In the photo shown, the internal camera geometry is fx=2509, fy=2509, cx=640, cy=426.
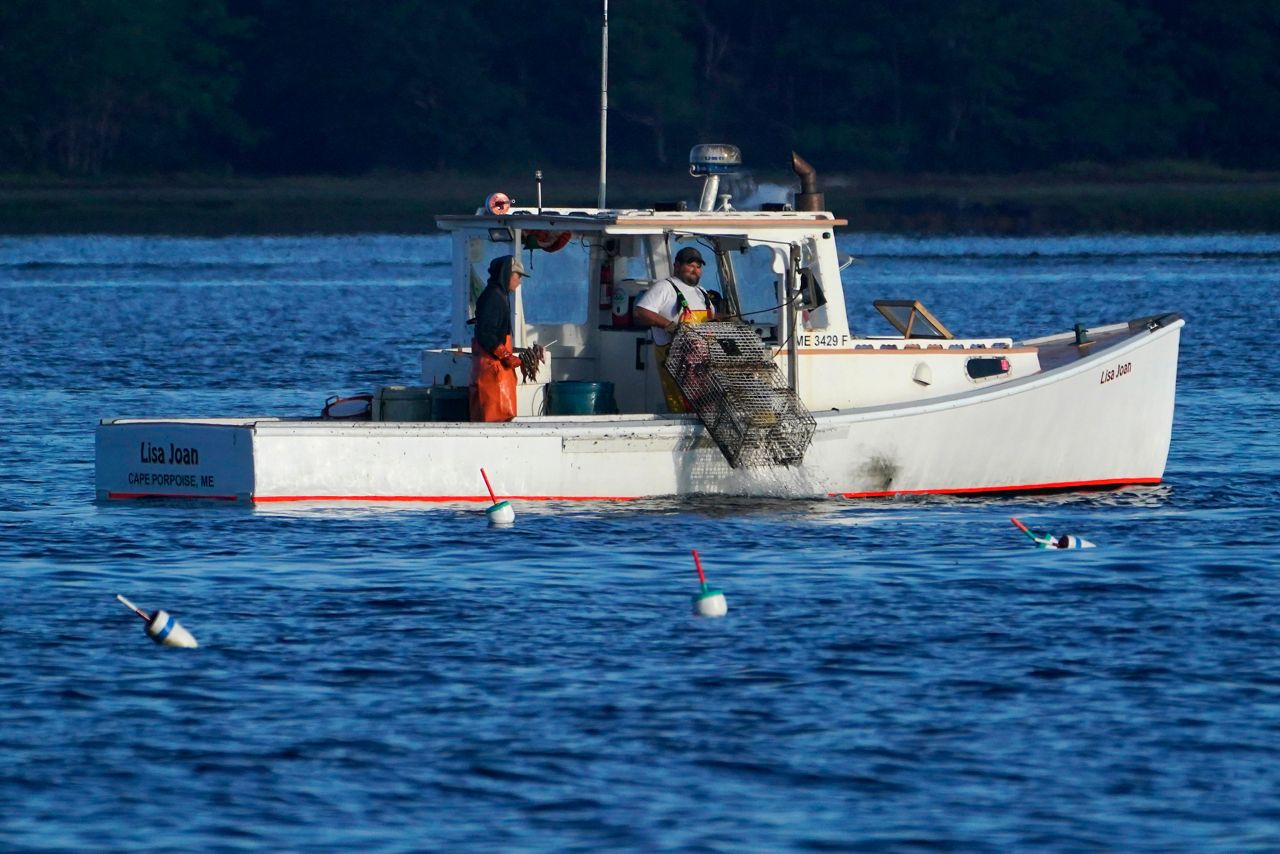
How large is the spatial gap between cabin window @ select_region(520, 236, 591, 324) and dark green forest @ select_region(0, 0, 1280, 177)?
74.5 metres

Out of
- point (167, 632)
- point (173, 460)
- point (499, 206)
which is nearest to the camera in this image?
point (167, 632)

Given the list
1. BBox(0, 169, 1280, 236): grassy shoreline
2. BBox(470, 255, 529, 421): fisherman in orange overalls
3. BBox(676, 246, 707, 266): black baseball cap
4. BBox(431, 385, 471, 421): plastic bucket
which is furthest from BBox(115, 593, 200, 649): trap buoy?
BBox(0, 169, 1280, 236): grassy shoreline

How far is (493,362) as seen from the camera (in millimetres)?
16719

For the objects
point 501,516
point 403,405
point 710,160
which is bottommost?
point 501,516

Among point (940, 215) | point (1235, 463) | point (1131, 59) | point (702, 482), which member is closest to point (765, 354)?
point (702, 482)

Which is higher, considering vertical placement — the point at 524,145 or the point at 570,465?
the point at 524,145

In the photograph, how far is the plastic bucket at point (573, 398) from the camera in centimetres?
1712

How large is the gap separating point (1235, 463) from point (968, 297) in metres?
27.6

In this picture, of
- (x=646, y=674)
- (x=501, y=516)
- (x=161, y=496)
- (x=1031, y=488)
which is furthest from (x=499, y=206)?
(x=646, y=674)

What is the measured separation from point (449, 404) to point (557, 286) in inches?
48.2

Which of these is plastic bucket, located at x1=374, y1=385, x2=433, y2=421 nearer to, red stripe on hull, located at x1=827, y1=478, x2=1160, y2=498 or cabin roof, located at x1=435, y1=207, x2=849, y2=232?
cabin roof, located at x1=435, y1=207, x2=849, y2=232

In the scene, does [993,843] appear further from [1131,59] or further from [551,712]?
[1131,59]

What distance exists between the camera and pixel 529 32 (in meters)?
98.5

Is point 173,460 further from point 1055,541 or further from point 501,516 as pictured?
point 1055,541
